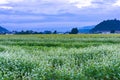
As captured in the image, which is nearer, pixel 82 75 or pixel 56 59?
pixel 82 75

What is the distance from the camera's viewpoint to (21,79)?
39.8 ft

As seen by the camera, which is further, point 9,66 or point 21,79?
point 9,66

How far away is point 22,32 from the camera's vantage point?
86125 mm

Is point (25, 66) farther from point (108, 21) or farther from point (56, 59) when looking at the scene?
point (108, 21)

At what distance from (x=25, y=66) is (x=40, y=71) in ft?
7.26

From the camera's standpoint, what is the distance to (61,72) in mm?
12172

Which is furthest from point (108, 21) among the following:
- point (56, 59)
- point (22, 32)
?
point (56, 59)

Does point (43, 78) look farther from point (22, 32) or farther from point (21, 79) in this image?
point (22, 32)

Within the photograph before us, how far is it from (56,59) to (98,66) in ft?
18.0

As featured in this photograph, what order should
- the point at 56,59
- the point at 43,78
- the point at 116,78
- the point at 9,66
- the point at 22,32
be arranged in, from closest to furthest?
the point at 43,78 < the point at 116,78 < the point at 9,66 < the point at 56,59 < the point at 22,32

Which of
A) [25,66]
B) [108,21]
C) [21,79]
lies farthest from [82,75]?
[108,21]

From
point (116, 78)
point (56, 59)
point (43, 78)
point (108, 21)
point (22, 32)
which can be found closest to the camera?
point (43, 78)

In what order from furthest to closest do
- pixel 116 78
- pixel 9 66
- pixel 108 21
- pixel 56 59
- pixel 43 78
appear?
pixel 108 21, pixel 56 59, pixel 9 66, pixel 116 78, pixel 43 78

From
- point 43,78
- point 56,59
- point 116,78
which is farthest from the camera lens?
point 56,59
